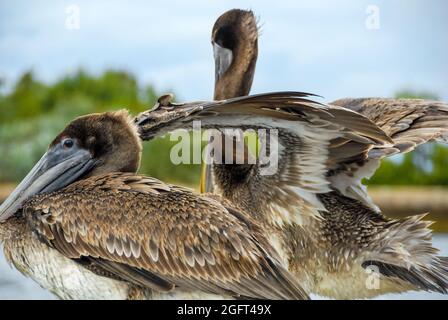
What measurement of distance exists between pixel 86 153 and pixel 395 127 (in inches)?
67.3

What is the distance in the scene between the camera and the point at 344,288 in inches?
156

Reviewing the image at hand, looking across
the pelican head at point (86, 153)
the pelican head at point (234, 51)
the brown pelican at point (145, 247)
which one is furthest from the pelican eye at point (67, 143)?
the pelican head at point (234, 51)

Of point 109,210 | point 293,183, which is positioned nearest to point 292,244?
point 293,183

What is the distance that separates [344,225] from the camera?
3.98m

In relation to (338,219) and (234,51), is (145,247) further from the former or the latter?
(234,51)

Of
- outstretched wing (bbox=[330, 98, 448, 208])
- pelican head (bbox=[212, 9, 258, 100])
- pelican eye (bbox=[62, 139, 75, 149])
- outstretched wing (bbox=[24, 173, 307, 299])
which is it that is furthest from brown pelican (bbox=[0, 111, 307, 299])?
pelican head (bbox=[212, 9, 258, 100])

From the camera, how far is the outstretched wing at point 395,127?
155 inches

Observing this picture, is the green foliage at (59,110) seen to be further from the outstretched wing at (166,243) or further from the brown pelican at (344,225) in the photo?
the outstretched wing at (166,243)

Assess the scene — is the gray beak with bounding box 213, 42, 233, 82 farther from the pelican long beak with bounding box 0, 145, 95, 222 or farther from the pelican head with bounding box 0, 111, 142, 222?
the pelican long beak with bounding box 0, 145, 95, 222

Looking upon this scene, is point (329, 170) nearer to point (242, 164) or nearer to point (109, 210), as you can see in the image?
point (242, 164)

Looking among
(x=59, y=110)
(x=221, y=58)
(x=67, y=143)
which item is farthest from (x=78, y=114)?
(x=67, y=143)

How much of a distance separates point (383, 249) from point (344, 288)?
30 centimetres

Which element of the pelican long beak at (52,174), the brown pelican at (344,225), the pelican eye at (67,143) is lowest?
the brown pelican at (344,225)

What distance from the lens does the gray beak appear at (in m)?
4.92
